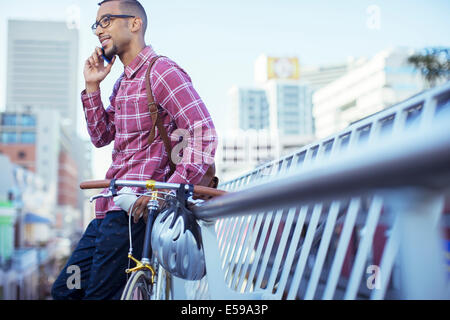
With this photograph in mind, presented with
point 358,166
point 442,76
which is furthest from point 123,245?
point 442,76

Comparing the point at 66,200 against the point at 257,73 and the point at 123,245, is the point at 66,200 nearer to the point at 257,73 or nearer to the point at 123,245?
the point at 257,73

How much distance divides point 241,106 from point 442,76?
10354 centimetres

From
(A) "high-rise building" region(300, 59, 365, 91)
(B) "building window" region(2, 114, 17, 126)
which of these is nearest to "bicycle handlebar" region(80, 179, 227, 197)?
(B) "building window" region(2, 114, 17, 126)

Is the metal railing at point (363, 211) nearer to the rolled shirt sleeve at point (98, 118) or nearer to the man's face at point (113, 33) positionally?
the rolled shirt sleeve at point (98, 118)

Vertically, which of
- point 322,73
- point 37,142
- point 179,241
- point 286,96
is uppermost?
point 322,73

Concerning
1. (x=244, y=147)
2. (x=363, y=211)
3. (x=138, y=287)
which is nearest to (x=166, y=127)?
(x=138, y=287)

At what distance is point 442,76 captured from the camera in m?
20.5

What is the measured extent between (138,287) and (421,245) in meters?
1.32

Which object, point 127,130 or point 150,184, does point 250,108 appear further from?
point 150,184

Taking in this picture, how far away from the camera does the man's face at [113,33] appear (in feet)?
7.22

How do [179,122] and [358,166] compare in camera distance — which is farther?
[179,122]

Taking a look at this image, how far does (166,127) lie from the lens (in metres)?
2.06

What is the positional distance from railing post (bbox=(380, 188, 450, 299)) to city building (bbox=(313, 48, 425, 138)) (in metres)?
62.8
